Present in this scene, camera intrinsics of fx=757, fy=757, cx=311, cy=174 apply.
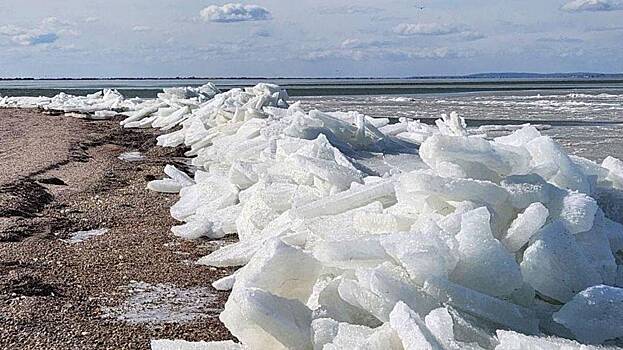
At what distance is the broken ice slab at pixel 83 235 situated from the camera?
482cm

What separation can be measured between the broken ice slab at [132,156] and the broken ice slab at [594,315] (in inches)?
285

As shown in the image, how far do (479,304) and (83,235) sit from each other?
10.4ft

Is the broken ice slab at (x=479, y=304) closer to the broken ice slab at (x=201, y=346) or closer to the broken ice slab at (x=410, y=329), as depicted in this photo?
the broken ice slab at (x=410, y=329)

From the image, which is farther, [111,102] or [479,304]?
[111,102]

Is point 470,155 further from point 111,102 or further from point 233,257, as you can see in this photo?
point 111,102

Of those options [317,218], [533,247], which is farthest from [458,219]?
[317,218]

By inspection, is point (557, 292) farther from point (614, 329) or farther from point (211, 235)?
point (211, 235)

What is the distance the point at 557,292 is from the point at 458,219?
0.45m

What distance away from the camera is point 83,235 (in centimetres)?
498

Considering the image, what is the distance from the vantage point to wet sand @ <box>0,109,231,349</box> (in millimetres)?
3156

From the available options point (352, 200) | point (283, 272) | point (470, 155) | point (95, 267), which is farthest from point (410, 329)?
point (95, 267)

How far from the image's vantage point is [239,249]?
168 inches

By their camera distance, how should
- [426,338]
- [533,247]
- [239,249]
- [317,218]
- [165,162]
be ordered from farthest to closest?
[165,162] < [239,249] < [317,218] < [533,247] < [426,338]

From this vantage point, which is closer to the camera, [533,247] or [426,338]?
[426,338]
